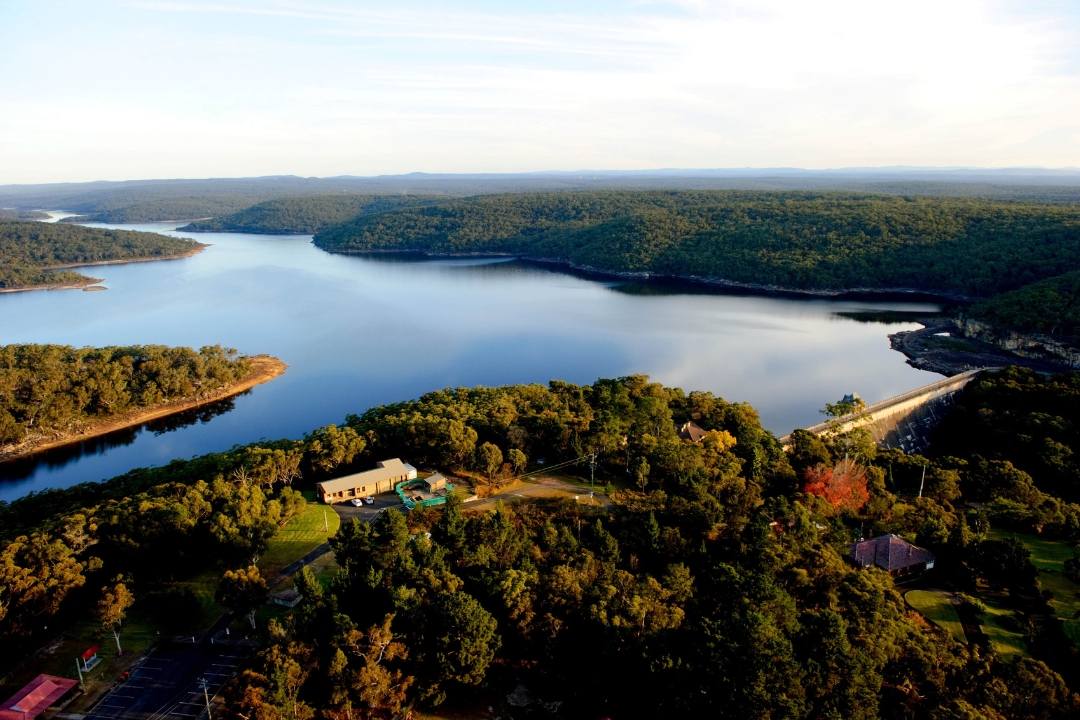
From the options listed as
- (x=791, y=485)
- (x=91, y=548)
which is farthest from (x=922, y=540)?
(x=91, y=548)

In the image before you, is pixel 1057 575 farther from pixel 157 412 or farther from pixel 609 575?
pixel 157 412

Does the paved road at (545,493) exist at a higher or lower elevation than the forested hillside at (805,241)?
lower

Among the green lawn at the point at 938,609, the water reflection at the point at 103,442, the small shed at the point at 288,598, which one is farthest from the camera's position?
the water reflection at the point at 103,442

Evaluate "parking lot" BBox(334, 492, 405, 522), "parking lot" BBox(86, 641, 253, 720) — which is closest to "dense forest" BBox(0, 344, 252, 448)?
"parking lot" BBox(334, 492, 405, 522)

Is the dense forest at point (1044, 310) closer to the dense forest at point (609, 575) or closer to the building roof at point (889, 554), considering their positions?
the dense forest at point (609, 575)

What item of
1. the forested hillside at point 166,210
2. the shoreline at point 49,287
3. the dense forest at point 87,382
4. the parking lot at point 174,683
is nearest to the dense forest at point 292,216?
the forested hillside at point 166,210

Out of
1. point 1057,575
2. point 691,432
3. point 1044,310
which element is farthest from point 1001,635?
point 1044,310
